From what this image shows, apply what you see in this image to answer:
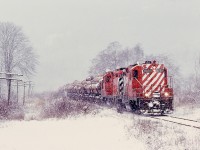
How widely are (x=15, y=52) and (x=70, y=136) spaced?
46872 millimetres

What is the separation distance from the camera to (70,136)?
13.0m

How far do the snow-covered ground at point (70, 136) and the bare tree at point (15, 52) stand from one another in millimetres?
38141

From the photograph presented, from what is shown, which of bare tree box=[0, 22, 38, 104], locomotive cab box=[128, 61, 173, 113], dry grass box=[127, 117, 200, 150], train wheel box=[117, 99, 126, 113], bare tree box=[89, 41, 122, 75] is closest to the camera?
dry grass box=[127, 117, 200, 150]

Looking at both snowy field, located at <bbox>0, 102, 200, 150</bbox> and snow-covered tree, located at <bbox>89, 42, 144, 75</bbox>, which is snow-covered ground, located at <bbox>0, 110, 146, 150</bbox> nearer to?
snowy field, located at <bbox>0, 102, 200, 150</bbox>

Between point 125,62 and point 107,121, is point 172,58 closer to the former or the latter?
point 125,62

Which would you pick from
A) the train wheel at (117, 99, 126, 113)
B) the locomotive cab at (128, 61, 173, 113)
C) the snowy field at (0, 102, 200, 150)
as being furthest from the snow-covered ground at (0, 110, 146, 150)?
the train wheel at (117, 99, 126, 113)

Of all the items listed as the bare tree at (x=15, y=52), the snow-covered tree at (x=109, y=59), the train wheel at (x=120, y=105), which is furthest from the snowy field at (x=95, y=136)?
the snow-covered tree at (x=109, y=59)

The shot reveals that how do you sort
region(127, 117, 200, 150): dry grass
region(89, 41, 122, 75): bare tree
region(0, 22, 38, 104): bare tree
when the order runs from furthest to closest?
region(89, 41, 122, 75): bare tree < region(0, 22, 38, 104): bare tree < region(127, 117, 200, 150): dry grass

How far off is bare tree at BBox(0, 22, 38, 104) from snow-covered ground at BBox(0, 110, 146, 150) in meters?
38.1

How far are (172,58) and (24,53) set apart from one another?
52.8 meters

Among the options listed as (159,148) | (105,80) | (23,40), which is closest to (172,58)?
(23,40)

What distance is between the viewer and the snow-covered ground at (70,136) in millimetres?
10961

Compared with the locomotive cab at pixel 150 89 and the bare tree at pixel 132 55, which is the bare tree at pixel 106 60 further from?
the locomotive cab at pixel 150 89

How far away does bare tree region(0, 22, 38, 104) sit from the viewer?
181 ft
